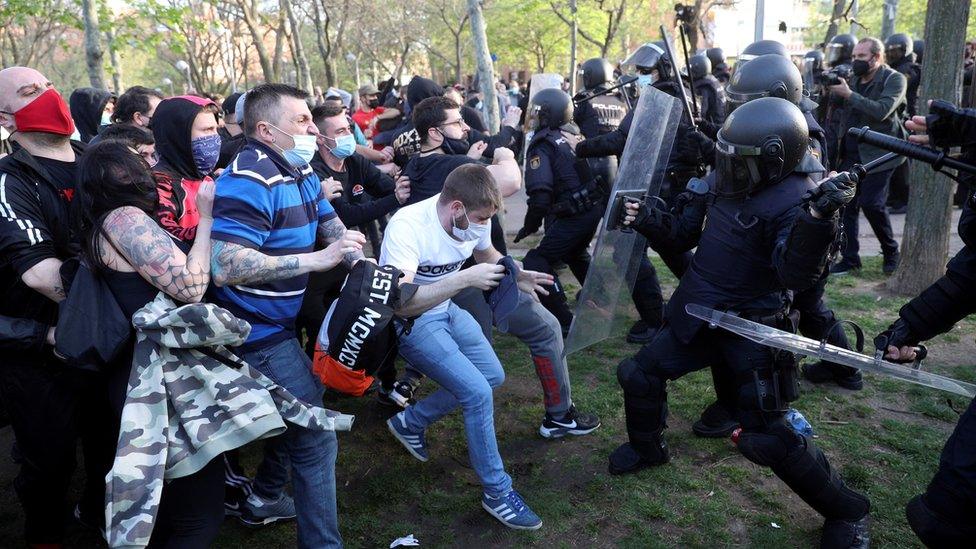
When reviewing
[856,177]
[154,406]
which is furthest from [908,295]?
[154,406]

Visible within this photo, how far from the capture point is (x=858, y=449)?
3.81 m

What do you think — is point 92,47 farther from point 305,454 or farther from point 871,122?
point 871,122

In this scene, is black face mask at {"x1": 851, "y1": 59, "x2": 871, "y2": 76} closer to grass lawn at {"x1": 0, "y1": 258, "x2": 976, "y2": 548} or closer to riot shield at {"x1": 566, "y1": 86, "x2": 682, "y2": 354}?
grass lawn at {"x1": 0, "y1": 258, "x2": 976, "y2": 548}

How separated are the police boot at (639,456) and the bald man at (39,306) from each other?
7.85 ft

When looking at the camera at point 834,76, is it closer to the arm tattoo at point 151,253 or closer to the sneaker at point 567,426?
the sneaker at point 567,426

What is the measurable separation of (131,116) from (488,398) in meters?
3.00

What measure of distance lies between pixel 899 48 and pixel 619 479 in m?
7.82

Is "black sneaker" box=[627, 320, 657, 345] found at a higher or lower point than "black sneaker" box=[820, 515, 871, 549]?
lower

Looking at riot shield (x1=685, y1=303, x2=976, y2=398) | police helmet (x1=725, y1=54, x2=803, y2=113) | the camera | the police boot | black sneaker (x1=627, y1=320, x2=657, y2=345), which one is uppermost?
police helmet (x1=725, y1=54, x2=803, y2=113)

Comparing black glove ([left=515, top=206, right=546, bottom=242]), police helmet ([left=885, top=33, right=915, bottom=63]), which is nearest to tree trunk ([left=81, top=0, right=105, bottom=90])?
black glove ([left=515, top=206, right=546, bottom=242])

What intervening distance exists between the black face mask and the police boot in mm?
5197

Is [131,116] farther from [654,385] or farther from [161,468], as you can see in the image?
[654,385]

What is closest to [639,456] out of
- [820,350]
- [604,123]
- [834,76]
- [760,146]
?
[820,350]

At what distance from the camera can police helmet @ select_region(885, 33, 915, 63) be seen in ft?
28.7
